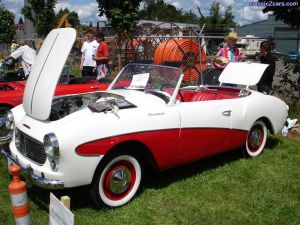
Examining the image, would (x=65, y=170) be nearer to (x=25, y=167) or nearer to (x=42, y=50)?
(x=25, y=167)

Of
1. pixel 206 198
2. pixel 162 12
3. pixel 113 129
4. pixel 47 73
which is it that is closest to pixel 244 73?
pixel 206 198

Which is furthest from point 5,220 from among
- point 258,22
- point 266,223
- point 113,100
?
point 258,22

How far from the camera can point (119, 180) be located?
403 centimetres

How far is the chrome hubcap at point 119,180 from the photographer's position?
3986mm

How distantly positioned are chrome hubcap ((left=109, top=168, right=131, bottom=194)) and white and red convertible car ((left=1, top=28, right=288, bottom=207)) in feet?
0.03

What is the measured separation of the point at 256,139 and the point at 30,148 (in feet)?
10.9

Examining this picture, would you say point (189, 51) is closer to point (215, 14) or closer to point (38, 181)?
point (38, 181)

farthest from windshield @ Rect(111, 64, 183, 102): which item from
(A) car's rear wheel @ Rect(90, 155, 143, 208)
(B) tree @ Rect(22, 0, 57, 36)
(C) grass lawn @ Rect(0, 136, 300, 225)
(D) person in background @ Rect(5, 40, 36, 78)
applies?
(B) tree @ Rect(22, 0, 57, 36)

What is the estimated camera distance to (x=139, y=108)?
13.8ft

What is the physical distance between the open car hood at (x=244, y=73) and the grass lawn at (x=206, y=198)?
1224 mm

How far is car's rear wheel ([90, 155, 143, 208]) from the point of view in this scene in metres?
3.88

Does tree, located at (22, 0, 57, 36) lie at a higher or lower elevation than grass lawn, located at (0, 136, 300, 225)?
higher

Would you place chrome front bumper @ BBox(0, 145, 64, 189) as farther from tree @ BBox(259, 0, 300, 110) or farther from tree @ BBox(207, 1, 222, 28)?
tree @ BBox(207, 1, 222, 28)

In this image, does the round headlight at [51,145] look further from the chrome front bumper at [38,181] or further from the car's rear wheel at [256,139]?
the car's rear wheel at [256,139]
